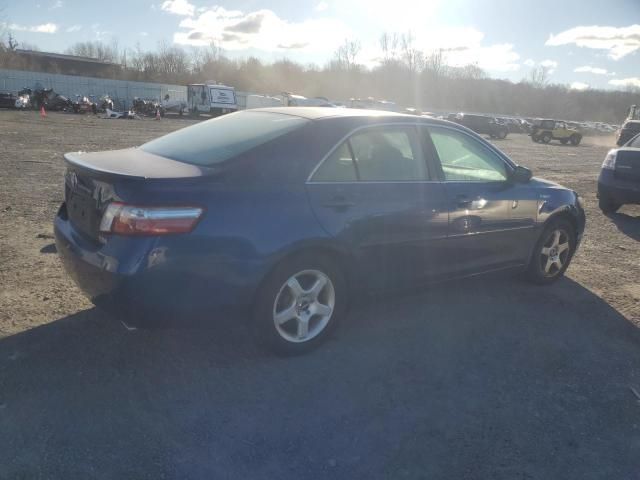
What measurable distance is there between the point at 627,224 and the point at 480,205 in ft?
17.7

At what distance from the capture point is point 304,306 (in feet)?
11.3

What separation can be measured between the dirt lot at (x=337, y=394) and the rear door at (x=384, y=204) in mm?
565

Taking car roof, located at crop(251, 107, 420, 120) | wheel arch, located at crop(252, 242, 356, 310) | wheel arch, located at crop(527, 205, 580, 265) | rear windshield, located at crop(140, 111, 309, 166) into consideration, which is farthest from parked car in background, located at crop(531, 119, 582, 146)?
wheel arch, located at crop(252, 242, 356, 310)

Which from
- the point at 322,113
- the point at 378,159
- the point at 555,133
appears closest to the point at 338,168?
the point at 378,159

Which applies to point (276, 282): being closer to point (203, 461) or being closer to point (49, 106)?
point (203, 461)

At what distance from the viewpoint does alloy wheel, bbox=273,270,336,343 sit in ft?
10.9

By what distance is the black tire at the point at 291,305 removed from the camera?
3.18 meters

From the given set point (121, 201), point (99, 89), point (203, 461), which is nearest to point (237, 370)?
point (203, 461)

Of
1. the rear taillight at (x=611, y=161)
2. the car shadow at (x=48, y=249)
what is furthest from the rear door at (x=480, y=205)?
the rear taillight at (x=611, y=161)

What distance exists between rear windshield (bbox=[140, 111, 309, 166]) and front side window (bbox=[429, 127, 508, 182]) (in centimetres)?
123

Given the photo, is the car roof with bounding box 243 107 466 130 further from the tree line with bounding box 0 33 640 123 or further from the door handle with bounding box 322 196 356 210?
the tree line with bounding box 0 33 640 123

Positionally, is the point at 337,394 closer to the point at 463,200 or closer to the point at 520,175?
the point at 463,200

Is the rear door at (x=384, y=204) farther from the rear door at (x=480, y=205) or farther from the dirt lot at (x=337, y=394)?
the dirt lot at (x=337, y=394)

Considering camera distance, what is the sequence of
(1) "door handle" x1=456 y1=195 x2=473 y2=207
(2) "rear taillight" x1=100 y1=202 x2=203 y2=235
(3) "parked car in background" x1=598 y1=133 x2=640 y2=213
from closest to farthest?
(2) "rear taillight" x1=100 y1=202 x2=203 y2=235
(1) "door handle" x1=456 y1=195 x2=473 y2=207
(3) "parked car in background" x1=598 y1=133 x2=640 y2=213
